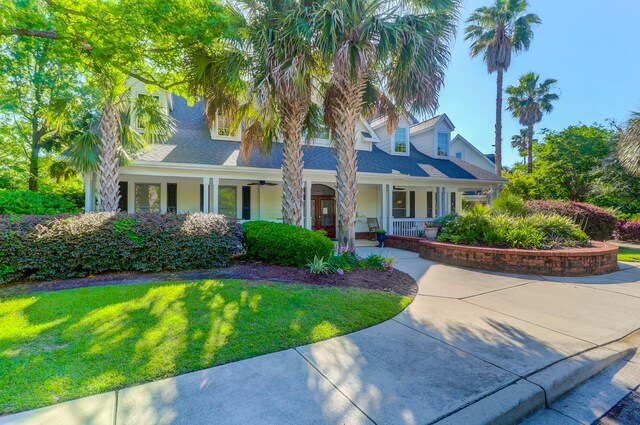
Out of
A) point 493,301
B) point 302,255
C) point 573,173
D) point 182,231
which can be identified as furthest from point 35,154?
point 573,173

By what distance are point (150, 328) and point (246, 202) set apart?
11.0 m

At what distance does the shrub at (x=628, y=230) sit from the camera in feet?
55.0

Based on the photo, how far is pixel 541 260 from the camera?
7.56 meters

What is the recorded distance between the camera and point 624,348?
12.0 ft

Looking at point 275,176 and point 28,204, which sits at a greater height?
point 275,176

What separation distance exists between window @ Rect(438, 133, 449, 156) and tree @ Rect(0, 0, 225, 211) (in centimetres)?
1532

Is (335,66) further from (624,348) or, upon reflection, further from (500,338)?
(624,348)

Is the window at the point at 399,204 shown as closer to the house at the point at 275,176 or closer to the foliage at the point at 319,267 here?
the house at the point at 275,176

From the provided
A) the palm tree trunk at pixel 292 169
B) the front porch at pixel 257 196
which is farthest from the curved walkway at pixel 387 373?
the front porch at pixel 257 196

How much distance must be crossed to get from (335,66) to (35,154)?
19.0m

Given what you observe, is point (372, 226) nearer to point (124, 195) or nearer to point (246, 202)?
point (246, 202)

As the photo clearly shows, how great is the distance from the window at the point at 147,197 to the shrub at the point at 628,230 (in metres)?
25.3

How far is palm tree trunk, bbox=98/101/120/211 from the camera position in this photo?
9.41 m

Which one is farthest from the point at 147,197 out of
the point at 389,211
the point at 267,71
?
the point at 389,211
